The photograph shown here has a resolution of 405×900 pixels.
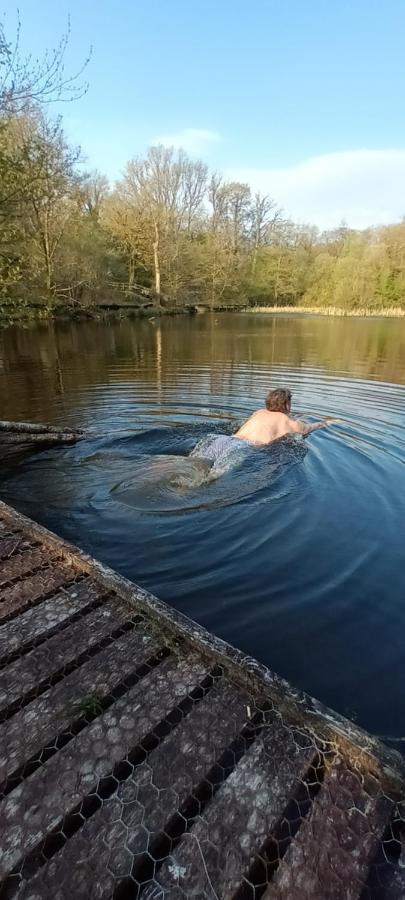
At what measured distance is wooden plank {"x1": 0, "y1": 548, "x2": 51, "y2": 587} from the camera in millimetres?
3392

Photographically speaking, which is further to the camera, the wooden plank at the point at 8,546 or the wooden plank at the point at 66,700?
the wooden plank at the point at 8,546

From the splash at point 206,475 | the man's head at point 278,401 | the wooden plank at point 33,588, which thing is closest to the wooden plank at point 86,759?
the wooden plank at point 33,588

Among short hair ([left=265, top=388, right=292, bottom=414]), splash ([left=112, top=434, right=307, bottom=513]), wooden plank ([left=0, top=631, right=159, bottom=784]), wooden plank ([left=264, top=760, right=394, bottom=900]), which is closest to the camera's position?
wooden plank ([left=264, top=760, right=394, bottom=900])

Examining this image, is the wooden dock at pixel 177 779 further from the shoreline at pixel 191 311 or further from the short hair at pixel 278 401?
the shoreline at pixel 191 311

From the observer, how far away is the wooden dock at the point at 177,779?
1569 millimetres

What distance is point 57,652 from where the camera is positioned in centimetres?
259

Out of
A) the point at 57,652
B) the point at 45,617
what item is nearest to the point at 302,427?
the point at 45,617

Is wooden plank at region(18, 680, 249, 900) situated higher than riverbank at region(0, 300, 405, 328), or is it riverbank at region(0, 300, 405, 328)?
riverbank at region(0, 300, 405, 328)

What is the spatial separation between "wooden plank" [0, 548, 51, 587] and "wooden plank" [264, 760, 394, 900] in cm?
254

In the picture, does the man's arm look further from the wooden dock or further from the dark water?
the wooden dock

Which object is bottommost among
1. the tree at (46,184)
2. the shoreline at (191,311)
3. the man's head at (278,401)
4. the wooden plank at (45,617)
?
the wooden plank at (45,617)

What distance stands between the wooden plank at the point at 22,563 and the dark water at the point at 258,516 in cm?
105

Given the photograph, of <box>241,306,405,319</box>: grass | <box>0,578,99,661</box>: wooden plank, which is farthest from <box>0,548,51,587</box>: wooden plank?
<box>241,306,405,319</box>: grass

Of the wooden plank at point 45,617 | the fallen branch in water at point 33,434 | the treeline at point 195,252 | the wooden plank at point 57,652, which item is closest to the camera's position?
the wooden plank at point 57,652
